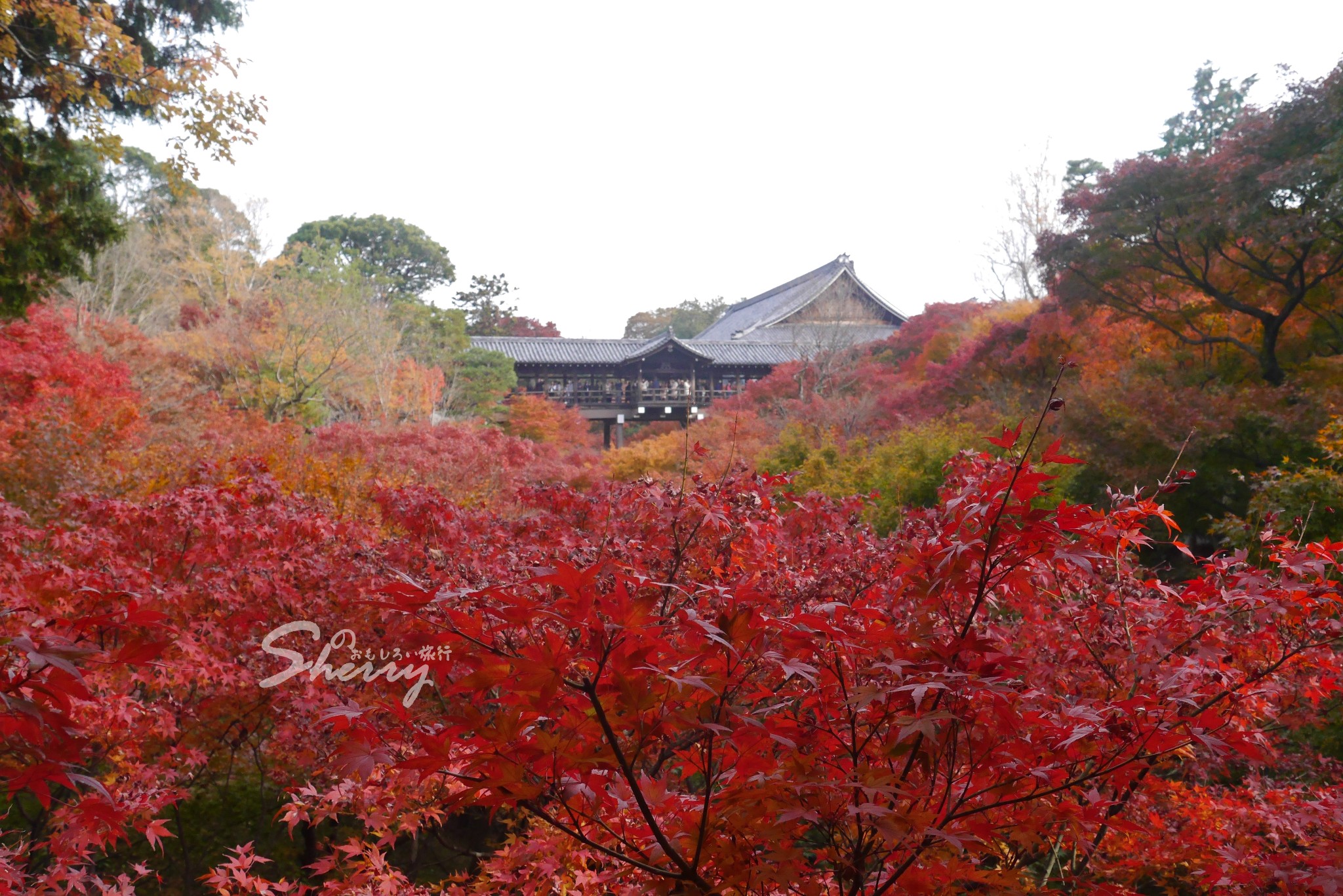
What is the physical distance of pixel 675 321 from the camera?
47.0 m

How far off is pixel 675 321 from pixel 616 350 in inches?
844

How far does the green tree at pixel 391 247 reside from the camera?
38156 millimetres

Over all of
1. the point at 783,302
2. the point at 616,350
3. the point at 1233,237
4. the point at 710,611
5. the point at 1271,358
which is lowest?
the point at 710,611

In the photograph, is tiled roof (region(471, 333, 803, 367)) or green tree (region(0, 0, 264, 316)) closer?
green tree (region(0, 0, 264, 316))

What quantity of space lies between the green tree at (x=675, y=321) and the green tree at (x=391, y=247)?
10.8 m

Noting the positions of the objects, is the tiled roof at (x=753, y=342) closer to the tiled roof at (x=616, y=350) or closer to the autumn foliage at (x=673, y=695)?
the tiled roof at (x=616, y=350)

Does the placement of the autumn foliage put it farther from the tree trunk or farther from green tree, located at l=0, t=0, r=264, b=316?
the tree trunk

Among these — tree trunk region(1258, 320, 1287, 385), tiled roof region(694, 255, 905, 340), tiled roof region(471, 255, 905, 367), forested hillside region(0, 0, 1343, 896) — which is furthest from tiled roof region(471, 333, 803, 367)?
tree trunk region(1258, 320, 1287, 385)

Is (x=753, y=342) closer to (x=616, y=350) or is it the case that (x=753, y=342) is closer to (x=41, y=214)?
(x=616, y=350)

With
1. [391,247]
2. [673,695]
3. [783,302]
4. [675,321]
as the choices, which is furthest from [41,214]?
[675,321]

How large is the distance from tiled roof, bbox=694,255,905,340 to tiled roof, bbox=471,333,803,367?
228 cm

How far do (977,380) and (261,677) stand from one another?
475 inches

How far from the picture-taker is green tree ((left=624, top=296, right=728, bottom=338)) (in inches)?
1832

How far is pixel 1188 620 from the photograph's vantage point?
92.4 inches
